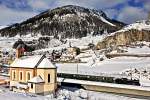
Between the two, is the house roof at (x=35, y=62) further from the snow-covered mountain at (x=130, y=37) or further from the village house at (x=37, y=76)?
the snow-covered mountain at (x=130, y=37)

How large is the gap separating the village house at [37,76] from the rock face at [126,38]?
3390 inches

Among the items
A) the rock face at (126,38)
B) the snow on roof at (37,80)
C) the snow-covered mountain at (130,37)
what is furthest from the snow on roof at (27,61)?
the rock face at (126,38)

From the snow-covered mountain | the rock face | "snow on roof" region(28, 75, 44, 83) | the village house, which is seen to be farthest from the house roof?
the rock face

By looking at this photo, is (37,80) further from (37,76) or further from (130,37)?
(130,37)

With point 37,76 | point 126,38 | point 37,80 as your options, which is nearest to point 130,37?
point 126,38

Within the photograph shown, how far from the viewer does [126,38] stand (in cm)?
13788

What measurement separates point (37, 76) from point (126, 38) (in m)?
95.6

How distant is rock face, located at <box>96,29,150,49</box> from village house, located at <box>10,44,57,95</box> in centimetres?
8611

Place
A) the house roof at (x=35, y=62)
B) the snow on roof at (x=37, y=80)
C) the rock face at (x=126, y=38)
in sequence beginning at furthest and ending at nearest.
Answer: the rock face at (x=126, y=38) → the house roof at (x=35, y=62) → the snow on roof at (x=37, y=80)

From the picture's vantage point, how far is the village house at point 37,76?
46.2 meters

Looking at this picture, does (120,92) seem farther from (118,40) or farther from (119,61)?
(118,40)

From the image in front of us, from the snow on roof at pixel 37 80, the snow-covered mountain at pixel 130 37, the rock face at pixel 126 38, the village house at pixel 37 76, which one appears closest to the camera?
the snow on roof at pixel 37 80

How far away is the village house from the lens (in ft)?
152

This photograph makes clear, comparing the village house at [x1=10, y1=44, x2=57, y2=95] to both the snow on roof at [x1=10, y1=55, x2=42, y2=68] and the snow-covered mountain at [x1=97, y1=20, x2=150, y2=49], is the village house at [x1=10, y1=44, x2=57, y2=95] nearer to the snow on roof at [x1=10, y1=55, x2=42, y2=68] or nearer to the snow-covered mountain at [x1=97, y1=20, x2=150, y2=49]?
the snow on roof at [x1=10, y1=55, x2=42, y2=68]
